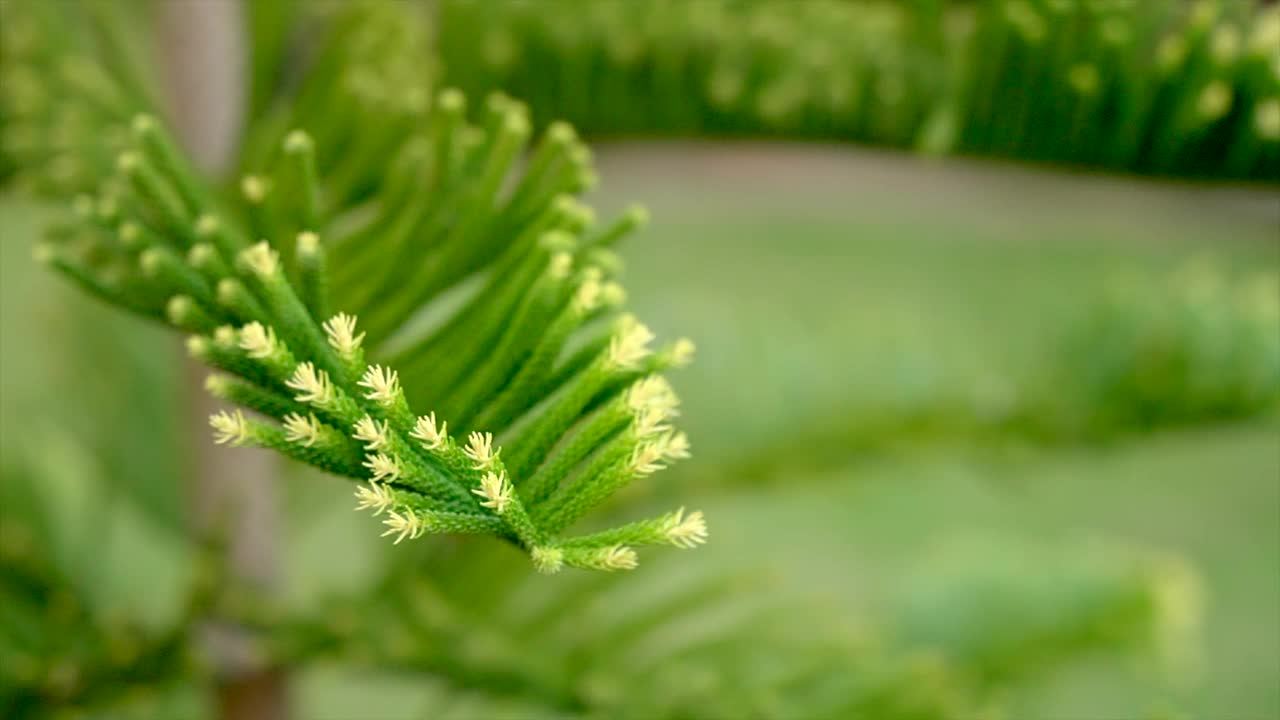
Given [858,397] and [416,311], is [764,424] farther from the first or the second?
[416,311]

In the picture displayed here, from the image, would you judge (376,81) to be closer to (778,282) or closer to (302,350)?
(302,350)

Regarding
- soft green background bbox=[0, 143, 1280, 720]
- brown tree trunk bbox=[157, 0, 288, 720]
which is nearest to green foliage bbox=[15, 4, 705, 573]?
brown tree trunk bbox=[157, 0, 288, 720]

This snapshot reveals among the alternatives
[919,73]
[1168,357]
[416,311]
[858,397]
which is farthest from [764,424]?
[416,311]

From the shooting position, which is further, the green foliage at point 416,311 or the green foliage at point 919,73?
the green foliage at point 919,73

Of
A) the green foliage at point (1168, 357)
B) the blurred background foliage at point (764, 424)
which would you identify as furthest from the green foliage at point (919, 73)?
the green foliage at point (1168, 357)

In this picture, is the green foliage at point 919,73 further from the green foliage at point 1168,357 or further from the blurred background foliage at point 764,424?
the green foliage at point 1168,357

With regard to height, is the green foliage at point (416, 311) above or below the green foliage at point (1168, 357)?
below

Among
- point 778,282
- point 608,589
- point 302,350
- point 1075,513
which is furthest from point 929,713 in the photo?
point 778,282

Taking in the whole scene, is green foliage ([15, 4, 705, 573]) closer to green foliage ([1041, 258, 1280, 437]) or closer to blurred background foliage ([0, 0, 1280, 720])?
blurred background foliage ([0, 0, 1280, 720])
